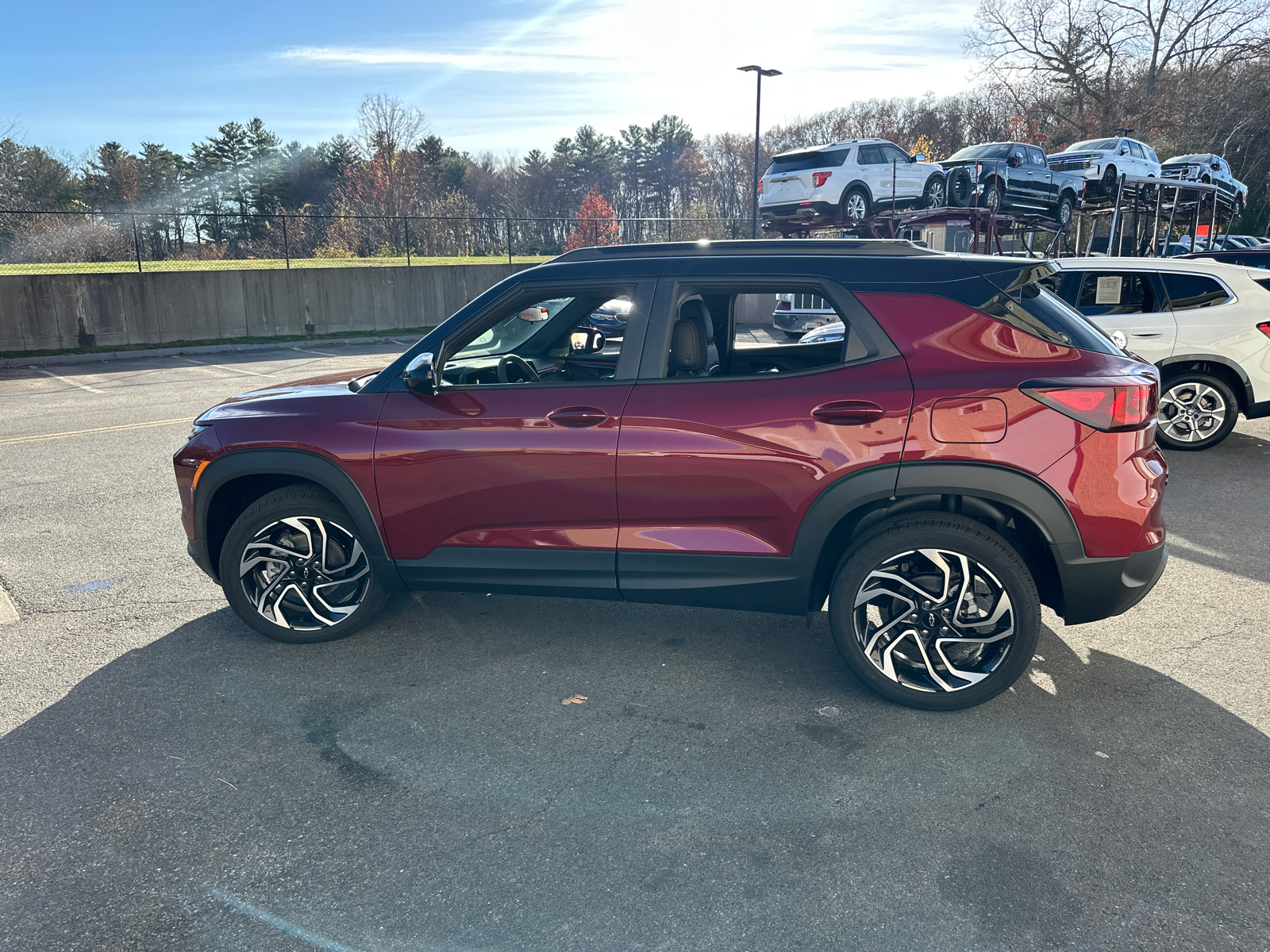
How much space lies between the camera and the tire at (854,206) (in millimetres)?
16766

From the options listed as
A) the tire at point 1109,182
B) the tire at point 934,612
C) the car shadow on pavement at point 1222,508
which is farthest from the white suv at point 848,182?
the tire at point 934,612

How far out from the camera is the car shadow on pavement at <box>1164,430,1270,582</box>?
18.3ft

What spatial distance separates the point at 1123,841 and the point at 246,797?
2.83m

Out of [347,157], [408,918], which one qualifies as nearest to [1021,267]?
[408,918]

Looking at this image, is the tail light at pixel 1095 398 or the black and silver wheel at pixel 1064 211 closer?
the tail light at pixel 1095 398

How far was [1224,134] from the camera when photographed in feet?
116

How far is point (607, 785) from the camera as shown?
317 cm

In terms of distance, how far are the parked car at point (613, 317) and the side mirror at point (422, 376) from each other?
2.77 feet

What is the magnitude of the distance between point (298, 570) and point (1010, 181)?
15272mm

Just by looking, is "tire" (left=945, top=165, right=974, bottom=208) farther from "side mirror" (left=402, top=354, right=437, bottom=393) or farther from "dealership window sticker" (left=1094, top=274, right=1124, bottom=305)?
"side mirror" (left=402, top=354, right=437, bottom=393)

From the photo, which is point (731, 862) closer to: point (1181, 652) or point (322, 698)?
point (322, 698)

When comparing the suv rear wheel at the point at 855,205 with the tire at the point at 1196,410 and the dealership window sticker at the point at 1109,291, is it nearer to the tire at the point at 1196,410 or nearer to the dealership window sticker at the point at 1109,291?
the dealership window sticker at the point at 1109,291

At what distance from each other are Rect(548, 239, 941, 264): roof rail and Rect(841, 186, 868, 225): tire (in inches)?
530

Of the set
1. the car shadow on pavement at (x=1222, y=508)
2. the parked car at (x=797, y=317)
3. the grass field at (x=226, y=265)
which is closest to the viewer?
the car shadow on pavement at (x=1222, y=508)
